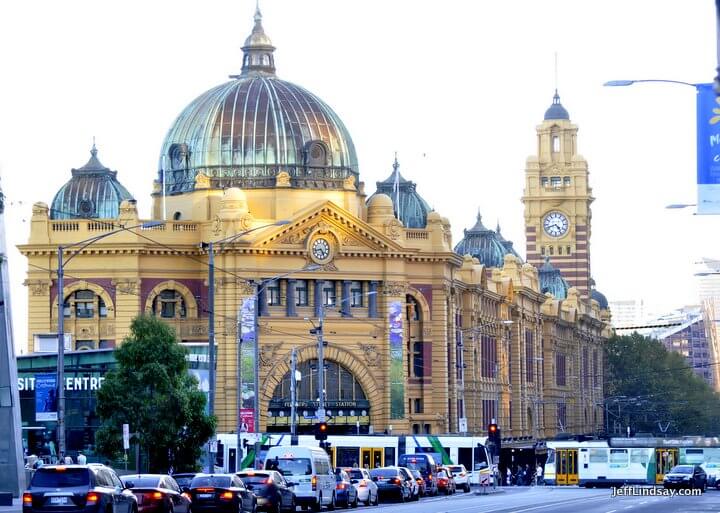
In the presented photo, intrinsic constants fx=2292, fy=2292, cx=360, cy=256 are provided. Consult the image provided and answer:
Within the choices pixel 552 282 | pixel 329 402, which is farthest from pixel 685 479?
pixel 552 282

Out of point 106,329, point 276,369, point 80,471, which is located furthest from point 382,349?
point 80,471

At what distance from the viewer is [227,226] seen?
4946 inches

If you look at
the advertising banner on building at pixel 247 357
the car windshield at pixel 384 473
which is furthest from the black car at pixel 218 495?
the advertising banner on building at pixel 247 357

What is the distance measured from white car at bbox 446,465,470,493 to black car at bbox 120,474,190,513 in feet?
159

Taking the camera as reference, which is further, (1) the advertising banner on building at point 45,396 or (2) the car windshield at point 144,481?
(1) the advertising banner on building at point 45,396

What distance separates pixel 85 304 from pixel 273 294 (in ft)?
34.2

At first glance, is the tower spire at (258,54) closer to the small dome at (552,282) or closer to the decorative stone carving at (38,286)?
the decorative stone carving at (38,286)

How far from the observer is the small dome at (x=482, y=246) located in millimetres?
173125

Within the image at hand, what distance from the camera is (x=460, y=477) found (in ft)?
349

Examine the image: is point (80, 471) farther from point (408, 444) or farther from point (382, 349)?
point (382, 349)

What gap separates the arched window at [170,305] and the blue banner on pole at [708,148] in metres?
79.8

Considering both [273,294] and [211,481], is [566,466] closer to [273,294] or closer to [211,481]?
[273,294]

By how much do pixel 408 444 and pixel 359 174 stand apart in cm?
2917

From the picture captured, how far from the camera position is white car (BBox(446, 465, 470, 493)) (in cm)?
10550
